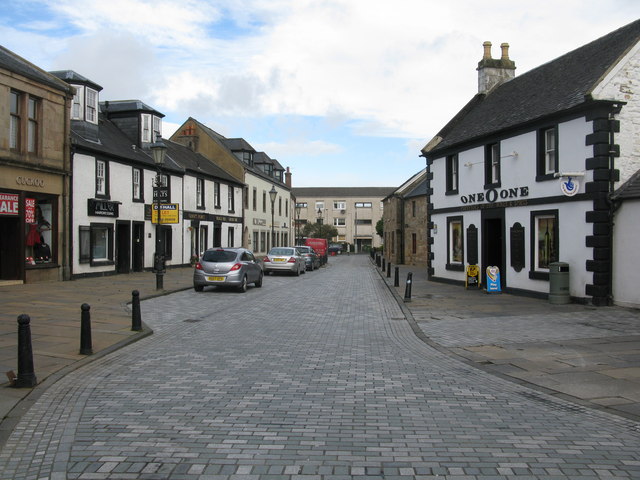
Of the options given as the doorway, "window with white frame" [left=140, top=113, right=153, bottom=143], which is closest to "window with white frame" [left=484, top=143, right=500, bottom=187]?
the doorway

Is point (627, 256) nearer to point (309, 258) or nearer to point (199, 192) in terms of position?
point (309, 258)

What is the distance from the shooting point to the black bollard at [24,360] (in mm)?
6684

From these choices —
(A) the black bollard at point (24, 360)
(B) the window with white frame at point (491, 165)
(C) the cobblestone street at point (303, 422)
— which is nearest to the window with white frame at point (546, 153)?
(B) the window with white frame at point (491, 165)

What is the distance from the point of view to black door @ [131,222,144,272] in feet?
95.6

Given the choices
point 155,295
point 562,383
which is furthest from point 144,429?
point 155,295

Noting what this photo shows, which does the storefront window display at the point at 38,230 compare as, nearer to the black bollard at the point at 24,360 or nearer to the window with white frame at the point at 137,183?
the window with white frame at the point at 137,183

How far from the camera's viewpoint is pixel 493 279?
19.5 meters

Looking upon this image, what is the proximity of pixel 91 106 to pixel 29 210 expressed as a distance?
7749 millimetres

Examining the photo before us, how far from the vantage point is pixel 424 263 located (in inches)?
Answer: 1645

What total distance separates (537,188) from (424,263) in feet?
79.5

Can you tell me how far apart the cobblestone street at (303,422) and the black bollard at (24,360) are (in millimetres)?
312

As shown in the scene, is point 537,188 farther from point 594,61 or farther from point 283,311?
point 283,311

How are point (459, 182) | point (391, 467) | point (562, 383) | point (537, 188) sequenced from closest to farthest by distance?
point (391, 467)
point (562, 383)
point (537, 188)
point (459, 182)

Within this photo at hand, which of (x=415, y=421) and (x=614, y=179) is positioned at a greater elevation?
(x=614, y=179)
